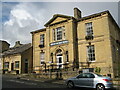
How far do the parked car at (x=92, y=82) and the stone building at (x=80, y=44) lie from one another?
25.3ft

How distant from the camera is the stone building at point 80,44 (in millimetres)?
21734

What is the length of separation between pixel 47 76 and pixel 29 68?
8.49m

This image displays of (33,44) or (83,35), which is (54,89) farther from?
(33,44)

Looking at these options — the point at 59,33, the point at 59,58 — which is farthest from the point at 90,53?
the point at 59,33

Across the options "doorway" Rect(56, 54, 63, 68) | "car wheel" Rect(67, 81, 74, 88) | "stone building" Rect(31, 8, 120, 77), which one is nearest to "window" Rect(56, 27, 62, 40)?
"stone building" Rect(31, 8, 120, 77)

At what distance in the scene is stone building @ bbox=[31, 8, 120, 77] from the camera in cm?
2173

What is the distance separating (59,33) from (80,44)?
4.45 meters

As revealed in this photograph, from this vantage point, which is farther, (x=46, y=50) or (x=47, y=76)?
(x=46, y=50)

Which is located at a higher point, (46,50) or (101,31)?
(101,31)

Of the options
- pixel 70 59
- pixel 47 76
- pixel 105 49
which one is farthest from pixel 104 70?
pixel 47 76

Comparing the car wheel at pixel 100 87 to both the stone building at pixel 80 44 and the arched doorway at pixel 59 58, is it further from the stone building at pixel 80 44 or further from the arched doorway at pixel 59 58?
the arched doorway at pixel 59 58

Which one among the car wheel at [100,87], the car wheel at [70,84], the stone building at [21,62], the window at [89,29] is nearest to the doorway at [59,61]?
the window at [89,29]

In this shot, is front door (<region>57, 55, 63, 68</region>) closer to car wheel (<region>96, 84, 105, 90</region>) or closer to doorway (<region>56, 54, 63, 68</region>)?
doorway (<region>56, 54, 63, 68</region>)

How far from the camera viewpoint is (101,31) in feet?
73.5
